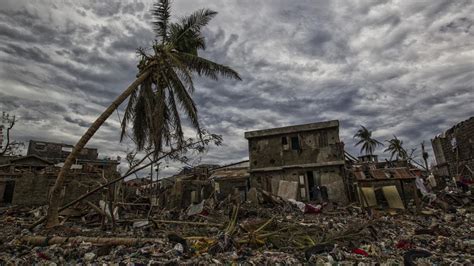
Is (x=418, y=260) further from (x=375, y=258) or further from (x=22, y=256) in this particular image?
(x=22, y=256)

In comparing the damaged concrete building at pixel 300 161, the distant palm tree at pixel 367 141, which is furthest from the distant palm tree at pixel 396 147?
the damaged concrete building at pixel 300 161

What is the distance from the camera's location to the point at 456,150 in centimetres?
1873

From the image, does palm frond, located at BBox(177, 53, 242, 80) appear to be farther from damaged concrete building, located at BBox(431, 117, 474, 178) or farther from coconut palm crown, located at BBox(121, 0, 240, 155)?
damaged concrete building, located at BBox(431, 117, 474, 178)

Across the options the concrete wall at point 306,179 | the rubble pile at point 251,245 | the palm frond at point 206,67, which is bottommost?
the rubble pile at point 251,245

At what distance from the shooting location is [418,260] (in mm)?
4367

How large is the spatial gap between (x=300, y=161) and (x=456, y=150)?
12.5 meters

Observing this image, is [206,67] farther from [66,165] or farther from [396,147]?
[396,147]

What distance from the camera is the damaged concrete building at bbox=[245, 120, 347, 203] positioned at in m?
14.7

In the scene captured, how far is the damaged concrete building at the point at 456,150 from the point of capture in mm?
17125

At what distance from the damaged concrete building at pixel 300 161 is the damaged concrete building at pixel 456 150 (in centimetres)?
960

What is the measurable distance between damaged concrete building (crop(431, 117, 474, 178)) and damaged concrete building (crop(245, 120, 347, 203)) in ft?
31.5

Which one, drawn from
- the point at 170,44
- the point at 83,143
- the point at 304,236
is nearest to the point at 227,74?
the point at 170,44

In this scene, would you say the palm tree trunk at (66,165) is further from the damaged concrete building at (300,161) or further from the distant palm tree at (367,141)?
the distant palm tree at (367,141)

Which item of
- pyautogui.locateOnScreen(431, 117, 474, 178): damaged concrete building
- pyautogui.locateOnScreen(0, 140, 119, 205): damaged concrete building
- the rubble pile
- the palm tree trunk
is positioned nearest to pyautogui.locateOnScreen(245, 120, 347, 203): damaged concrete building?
the rubble pile
